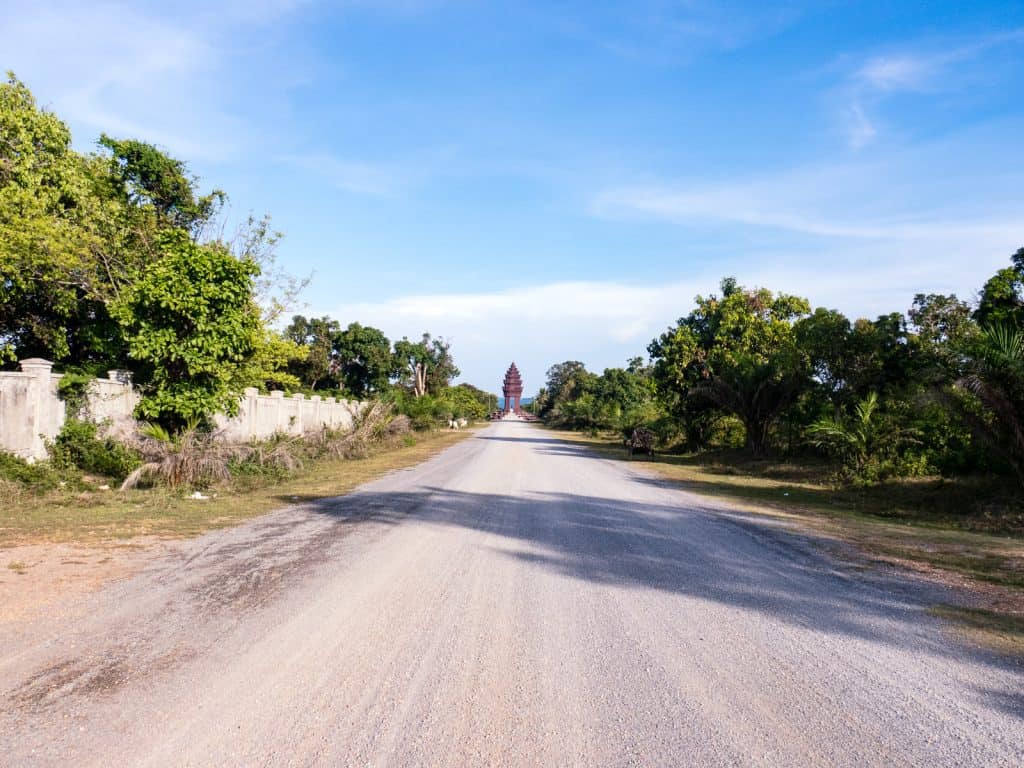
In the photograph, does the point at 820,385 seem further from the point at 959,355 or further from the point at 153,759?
the point at 153,759

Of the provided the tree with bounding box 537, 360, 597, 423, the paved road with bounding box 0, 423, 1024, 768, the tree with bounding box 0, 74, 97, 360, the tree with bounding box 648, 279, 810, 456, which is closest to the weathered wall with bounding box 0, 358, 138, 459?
the tree with bounding box 0, 74, 97, 360

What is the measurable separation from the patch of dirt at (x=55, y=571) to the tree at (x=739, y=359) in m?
19.7

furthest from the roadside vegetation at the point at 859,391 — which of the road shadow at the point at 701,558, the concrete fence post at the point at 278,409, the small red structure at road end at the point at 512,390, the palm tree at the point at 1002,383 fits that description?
the small red structure at road end at the point at 512,390

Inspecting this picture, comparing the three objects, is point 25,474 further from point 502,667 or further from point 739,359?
point 739,359

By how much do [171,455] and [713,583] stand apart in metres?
10.8

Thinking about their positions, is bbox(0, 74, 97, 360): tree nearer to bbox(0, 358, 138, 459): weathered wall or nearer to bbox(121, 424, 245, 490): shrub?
bbox(0, 358, 138, 459): weathered wall

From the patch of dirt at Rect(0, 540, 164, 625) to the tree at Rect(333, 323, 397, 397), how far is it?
42.1 metres

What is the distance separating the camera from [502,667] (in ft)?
14.2

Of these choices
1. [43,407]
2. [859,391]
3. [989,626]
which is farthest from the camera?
[859,391]

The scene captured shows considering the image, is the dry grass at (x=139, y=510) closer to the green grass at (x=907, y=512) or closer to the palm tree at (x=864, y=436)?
the green grass at (x=907, y=512)

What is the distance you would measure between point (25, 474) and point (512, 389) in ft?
499

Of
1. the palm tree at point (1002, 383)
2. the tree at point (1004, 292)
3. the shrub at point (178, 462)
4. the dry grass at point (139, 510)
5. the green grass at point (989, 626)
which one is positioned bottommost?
the dry grass at point (139, 510)

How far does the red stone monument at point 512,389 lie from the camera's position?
163 m

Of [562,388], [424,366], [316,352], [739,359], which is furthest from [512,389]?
[739,359]
